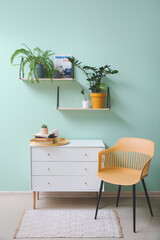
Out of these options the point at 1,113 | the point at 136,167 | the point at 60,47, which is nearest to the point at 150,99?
the point at 136,167

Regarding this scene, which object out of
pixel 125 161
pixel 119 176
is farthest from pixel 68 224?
pixel 125 161

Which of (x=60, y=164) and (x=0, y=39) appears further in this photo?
(x=0, y=39)

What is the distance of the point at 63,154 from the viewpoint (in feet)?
8.12

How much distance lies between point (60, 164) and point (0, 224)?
2.84ft

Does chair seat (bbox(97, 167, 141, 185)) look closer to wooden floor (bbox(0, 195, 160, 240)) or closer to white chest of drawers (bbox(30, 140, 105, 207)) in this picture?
white chest of drawers (bbox(30, 140, 105, 207))

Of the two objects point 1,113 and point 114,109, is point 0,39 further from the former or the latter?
point 114,109

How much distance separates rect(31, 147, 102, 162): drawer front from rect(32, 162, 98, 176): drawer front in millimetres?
48

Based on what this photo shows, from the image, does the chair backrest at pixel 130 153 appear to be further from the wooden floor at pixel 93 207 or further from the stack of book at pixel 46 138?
the stack of book at pixel 46 138

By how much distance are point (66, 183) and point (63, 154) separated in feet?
1.12

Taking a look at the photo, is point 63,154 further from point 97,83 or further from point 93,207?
point 97,83

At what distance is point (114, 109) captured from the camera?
→ 2822mm

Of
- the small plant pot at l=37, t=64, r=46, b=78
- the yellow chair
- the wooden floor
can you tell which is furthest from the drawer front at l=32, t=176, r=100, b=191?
the small plant pot at l=37, t=64, r=46, b=78

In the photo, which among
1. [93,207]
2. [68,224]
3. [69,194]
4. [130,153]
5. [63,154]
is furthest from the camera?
[69,194]

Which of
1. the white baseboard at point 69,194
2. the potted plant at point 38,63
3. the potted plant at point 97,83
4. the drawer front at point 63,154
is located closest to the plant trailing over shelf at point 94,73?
the potted plant at point 97,83
